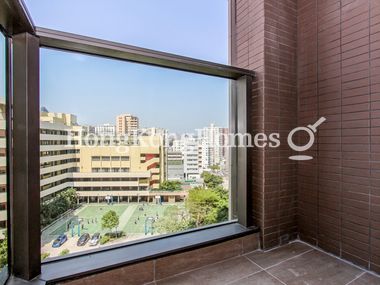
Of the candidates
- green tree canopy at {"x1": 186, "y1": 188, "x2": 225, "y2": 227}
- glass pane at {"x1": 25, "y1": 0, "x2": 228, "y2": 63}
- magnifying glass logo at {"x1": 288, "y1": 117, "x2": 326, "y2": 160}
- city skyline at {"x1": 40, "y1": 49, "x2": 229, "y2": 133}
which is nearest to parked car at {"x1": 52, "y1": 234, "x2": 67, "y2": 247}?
city skyline at {"x1": 40, "y1": 49, "x2": 229, "y2": 133}

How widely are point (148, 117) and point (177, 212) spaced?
87cm

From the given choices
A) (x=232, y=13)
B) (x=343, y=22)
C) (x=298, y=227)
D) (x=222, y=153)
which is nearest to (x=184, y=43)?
(x=232, y=13)

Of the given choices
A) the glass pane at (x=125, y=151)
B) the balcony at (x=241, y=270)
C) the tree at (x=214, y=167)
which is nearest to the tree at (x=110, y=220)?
the glass pane at (x=125, y=151)

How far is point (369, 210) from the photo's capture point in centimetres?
162

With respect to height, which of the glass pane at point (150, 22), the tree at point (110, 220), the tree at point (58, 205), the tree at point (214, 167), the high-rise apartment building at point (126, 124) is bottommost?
the tree at point (110, 220)

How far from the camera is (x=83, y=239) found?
62.7 inches

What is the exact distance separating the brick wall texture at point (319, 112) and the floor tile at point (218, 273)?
349 millimetres

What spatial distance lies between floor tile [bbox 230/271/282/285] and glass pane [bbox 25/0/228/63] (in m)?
1.86

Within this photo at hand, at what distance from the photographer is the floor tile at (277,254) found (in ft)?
5.83

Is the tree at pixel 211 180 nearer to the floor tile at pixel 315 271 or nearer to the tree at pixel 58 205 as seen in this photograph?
the floor tile at pixel 315 271

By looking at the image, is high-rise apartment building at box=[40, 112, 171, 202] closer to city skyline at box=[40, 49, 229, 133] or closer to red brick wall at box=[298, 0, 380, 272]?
city skyline at box=[40, 49, 229, 133]

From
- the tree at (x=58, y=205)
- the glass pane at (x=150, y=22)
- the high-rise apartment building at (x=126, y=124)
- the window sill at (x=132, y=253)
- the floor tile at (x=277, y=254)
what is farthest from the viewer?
the floor tile at (x=277, y=254)

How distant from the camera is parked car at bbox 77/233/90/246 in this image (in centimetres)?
158

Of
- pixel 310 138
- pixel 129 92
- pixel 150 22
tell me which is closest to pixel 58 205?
pixel 129 92
